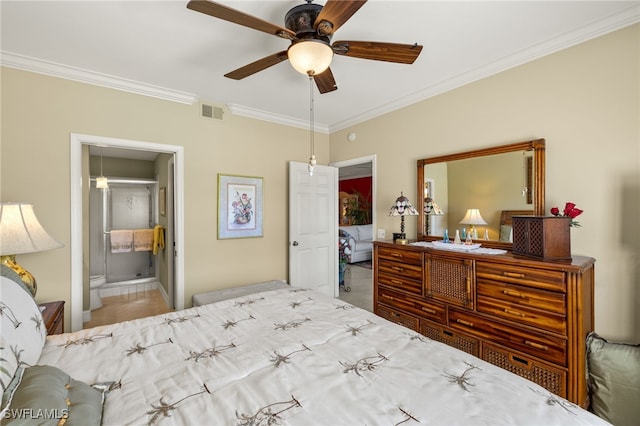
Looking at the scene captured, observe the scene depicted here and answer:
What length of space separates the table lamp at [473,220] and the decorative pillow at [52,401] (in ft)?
9.06

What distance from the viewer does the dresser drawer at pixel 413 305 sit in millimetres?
2420

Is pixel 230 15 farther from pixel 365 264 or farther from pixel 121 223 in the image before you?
pixel 365 264

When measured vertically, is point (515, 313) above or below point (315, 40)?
below

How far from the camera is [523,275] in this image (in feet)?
6.29

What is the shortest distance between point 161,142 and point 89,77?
774 mm

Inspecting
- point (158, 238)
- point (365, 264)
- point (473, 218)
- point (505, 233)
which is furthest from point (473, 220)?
point (158, 238)

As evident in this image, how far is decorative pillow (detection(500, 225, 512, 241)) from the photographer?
93.0 inches

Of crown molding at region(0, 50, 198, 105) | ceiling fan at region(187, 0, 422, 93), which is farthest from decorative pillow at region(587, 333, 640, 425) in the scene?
crown molding at region(0, 50, 198, 105)

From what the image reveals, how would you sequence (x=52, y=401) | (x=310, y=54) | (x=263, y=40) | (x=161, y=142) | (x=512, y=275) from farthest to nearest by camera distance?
(x=161, y=142) < (x=263, y=40) < (x=512, y=275) < (x=310, y=54) < (x=52, y=401)

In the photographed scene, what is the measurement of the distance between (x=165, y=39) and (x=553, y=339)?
131 inches

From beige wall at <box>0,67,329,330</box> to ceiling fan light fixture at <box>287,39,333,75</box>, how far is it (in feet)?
6.74

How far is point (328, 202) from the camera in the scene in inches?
164

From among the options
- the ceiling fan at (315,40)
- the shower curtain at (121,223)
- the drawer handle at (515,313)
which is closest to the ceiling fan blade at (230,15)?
the ceiling fan at (315,40)

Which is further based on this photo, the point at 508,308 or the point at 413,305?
the point at 413,305
